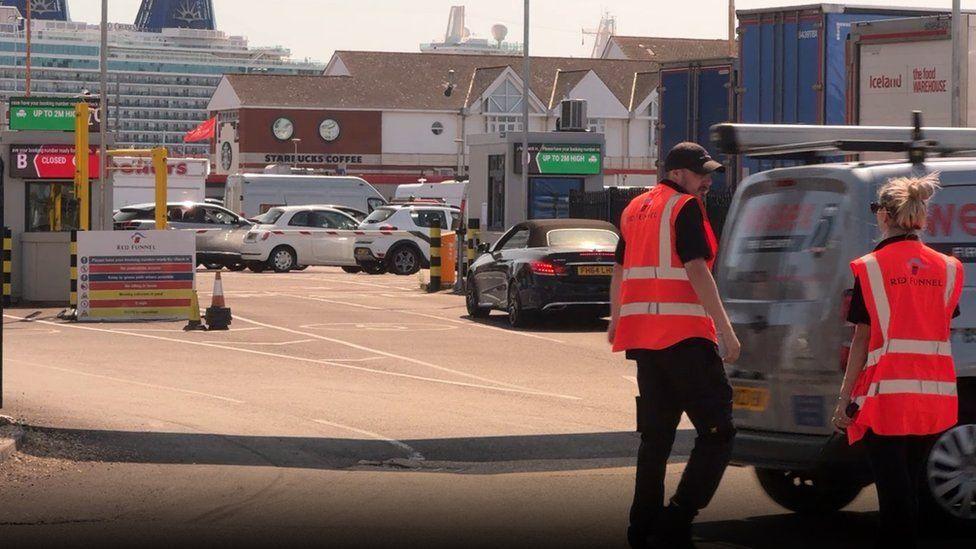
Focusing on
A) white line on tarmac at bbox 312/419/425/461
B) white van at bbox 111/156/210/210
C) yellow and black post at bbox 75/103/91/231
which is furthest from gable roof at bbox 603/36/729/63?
white line on tarmac at bbox 312/419/425/461

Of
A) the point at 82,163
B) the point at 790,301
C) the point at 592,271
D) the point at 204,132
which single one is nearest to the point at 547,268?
the point at 592,271

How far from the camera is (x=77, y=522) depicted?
8.21m

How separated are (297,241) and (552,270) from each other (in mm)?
18431

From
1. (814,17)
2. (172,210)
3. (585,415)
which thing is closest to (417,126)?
(172,210)

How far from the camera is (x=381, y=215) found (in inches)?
1560

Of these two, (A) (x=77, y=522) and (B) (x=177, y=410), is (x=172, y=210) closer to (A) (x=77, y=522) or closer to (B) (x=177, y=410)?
(B) (x=177, y=410)

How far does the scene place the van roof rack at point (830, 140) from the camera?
27.1 feet

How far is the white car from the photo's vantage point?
3828 cm

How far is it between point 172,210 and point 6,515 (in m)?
32.1

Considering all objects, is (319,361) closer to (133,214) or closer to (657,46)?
(133,214)

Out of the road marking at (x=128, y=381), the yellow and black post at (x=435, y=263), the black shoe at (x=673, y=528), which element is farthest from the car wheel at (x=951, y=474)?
the yellow and black post at (x=435, y=263)

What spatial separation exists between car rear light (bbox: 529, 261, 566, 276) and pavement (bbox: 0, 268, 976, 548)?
3.40 ft

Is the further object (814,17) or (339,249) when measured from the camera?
(339,249)

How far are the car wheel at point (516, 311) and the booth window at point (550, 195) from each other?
10.9 meters
